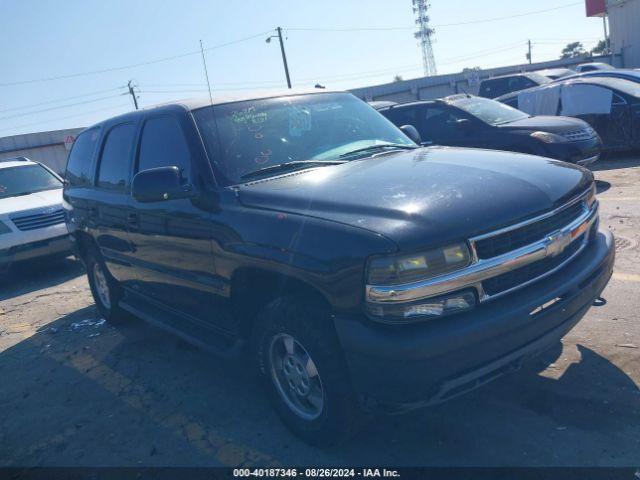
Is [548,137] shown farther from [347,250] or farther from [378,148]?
[347,250]

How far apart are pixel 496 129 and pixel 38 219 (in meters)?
7.42

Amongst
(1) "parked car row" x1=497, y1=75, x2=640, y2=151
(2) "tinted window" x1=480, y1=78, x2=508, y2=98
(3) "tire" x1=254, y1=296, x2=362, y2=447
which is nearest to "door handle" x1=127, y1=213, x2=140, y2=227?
(3) "tire" x1=254, y1=296, x2=362, y2=447

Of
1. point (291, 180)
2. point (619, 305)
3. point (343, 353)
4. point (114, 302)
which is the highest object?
point (291, 180)

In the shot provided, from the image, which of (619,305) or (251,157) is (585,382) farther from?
(251,157)

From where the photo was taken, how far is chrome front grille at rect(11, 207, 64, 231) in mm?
8445

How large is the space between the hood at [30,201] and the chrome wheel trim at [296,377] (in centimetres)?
693

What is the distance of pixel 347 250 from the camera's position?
2.54 metres

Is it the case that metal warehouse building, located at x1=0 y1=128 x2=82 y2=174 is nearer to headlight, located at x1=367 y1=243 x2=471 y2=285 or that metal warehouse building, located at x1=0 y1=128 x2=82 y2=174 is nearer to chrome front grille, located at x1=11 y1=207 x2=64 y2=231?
chrome front grille, located at x1=11 y1=207 x2=64 y2=231

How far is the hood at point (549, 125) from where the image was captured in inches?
354

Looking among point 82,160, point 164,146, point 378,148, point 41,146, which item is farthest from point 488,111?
point 41,146

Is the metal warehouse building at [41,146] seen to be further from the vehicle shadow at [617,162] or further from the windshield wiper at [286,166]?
the windshield wiper at [286,166]

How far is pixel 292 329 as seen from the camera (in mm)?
2902

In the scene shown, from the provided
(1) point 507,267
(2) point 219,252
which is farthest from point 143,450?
(1) point 507,267

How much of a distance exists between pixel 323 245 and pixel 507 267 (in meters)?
0.88
